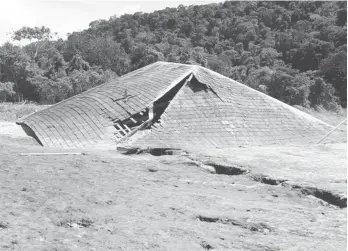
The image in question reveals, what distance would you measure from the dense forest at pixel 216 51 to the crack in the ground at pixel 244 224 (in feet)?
101

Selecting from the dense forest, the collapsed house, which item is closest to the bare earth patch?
the collapsed house

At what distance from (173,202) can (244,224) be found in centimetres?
128

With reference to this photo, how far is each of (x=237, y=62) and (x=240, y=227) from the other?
42.5m

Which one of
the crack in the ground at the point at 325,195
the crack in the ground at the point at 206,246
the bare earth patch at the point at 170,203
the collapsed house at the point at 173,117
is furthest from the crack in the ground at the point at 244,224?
the collapsed house at the point at 173,117

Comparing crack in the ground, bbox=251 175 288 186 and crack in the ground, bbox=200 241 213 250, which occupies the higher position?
crack in the ground, bbox=200 241 213 250

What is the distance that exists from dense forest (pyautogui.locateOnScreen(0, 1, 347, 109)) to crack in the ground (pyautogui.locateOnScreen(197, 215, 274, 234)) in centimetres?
3072

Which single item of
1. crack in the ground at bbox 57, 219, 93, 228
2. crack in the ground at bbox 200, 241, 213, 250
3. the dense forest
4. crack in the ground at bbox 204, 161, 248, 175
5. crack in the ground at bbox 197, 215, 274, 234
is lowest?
crack in the ground at bbox 204, 161, 248, 175

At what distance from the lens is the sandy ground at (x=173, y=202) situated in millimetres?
5215

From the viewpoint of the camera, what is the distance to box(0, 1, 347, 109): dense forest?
124ft

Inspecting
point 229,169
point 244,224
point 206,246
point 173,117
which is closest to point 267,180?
point 229,169

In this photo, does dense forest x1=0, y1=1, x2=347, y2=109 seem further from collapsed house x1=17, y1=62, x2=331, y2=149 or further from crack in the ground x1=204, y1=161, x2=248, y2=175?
crack in the ground x1=204, y1=161, x2=248, y2=175

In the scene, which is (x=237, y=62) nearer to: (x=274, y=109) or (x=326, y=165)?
(x=274, y=109)

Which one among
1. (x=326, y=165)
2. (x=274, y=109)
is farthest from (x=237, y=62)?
(x=326, y=165)

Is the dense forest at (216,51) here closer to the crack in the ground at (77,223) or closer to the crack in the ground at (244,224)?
the crack in the ground at (244,224)
